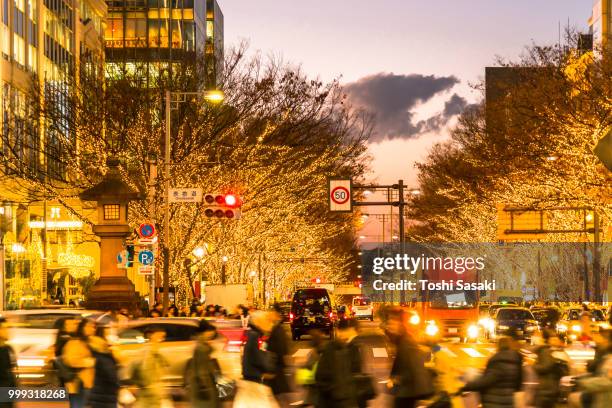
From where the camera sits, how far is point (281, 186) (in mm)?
48719

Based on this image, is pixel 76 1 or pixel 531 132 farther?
pixel 76 1

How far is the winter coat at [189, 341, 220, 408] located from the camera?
42.8 feet

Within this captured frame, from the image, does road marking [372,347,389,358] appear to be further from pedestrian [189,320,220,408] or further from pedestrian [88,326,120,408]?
pedestrian [88,326,120,408]

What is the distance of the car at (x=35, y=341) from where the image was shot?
19.4 meters

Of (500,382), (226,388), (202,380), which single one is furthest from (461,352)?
(500,382)

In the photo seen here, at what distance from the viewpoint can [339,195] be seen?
37906 millimetres

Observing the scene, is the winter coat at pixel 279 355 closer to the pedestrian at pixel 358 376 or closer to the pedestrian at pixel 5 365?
the pedestrian at pixel 358 376

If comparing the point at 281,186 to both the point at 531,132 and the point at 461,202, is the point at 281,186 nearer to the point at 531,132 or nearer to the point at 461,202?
the point at 531,132

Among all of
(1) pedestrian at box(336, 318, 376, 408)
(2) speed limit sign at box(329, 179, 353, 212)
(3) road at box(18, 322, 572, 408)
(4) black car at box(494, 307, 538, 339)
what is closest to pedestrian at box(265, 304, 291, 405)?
(3) road at box(18, 322, 572, 408)

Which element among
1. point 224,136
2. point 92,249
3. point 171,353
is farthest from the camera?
point 92,249

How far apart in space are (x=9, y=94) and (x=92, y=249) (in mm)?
14183

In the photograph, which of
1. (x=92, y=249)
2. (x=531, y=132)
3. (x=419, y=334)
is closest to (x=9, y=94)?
(x=92, y=249)

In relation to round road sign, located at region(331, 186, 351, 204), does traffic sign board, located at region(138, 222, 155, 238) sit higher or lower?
lower

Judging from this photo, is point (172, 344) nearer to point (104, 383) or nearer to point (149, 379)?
point (104, 383)
